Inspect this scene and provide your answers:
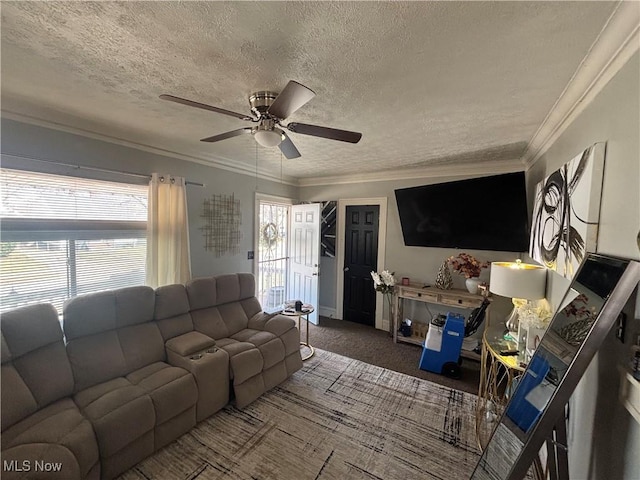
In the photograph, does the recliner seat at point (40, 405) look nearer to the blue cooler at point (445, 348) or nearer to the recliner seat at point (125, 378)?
the recliner seat at point (125, 378)

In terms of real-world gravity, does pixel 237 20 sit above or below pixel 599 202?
above

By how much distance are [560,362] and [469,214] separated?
236 centimetres

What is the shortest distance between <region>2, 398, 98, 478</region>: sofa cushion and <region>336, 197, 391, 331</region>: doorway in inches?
138

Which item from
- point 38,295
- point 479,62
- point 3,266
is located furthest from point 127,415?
point 479,62

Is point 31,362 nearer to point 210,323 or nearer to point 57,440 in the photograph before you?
point 57,440

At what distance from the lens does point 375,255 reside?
426 centimetres

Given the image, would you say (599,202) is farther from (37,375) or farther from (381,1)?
(37,375)

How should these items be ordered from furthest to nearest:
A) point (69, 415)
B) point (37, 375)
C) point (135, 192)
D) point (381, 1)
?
point (135, 192) < point (37, 375) < point (69, 415) < point (381, 1)

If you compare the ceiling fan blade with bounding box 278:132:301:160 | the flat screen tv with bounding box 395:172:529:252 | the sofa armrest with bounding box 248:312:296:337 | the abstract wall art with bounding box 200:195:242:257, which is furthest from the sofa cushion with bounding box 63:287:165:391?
the flat screen tv with bounding box 395:172:529:252

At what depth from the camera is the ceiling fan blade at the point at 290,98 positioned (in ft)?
3.93

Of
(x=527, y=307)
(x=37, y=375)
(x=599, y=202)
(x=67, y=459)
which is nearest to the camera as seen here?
(x=599, y=202)

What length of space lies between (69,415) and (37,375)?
14.8 inches

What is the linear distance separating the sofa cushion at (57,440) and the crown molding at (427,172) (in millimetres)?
3949

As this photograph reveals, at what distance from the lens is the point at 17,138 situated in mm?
1958
